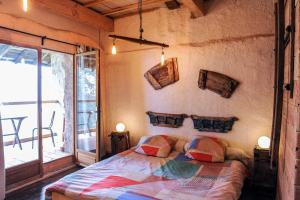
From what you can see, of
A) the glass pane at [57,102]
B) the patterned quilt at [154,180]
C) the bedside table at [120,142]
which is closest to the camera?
the patterned quilt at [154,180]

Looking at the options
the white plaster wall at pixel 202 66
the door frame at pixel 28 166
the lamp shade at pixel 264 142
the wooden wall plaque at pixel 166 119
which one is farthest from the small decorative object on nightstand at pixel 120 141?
the lamp shade at pixel 264 142

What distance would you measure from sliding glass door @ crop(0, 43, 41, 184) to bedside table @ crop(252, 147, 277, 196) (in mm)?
3178

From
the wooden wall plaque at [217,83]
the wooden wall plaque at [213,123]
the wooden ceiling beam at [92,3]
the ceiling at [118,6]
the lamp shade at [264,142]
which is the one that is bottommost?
the lamp shade at [264,142]

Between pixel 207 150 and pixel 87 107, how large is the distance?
2.38 m

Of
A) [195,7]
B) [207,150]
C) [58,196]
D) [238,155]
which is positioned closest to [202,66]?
[195,7]

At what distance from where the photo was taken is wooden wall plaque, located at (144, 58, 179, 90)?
3518 mm

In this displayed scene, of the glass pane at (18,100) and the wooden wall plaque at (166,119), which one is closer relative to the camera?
the glass pane at (18,100)

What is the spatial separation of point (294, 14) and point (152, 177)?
1904 millimetres

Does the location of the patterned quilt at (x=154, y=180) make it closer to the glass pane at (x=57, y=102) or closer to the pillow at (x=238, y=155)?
the pillow at (x=238, y=155)

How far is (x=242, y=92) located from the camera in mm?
3023

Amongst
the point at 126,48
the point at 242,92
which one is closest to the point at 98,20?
the point at 126,48

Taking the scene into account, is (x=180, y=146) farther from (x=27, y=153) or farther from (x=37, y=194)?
(x=27, y=153)

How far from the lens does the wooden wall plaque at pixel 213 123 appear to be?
122 inches

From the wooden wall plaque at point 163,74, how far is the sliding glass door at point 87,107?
3.26 feet
